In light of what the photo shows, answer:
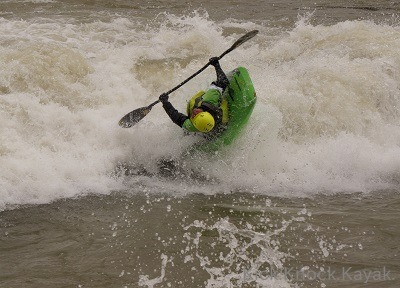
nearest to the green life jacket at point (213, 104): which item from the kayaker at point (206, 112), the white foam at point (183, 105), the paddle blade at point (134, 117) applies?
the kayaker at point (206, 112)

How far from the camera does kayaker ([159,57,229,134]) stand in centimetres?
540

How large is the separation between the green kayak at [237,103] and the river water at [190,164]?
0.20 m

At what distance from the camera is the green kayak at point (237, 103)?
5.86 meters

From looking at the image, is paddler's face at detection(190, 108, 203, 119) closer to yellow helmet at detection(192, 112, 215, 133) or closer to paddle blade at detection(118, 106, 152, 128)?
yellow helmet at detection(192, 112, 215, 133)

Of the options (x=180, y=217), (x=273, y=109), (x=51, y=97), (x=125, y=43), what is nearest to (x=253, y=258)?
(x=180, y=217)

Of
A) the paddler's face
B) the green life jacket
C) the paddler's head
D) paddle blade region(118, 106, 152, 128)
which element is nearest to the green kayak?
the green life jacket

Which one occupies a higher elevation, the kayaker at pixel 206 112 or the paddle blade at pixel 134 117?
the kayaker at pixel 206 112

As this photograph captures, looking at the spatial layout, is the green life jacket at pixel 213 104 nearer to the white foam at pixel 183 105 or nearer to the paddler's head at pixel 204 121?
the paddler's head at pixel 204 121

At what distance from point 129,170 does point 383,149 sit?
3.14m

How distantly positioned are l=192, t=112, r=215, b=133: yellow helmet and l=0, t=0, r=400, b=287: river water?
0.72 m

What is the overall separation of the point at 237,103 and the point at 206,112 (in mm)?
560

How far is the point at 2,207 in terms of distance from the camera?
5125 mm

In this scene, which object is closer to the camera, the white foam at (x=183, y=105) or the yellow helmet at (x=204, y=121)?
the yellow helmet at (x=204, y=121)

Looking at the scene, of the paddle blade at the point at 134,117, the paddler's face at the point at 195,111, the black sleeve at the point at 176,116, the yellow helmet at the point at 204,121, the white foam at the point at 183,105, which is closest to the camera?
the yellow helmet at the point at 204,121
